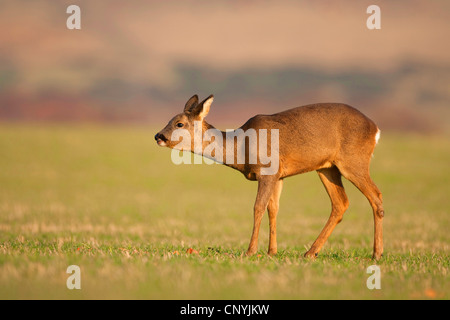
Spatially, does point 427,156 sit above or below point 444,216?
above

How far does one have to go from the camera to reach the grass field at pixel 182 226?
21.9ft

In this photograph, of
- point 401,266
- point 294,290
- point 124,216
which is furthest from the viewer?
point 124,216

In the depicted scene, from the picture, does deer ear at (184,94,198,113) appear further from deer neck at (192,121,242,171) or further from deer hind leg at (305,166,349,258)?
deer hind leg at (305,166,349,258)

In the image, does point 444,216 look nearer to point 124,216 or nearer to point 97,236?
point 124,216

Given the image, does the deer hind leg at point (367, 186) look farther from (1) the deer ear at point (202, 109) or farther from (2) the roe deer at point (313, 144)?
(1) the deer ear at point (202, 109)

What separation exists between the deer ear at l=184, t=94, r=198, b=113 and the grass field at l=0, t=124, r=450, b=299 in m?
2.57

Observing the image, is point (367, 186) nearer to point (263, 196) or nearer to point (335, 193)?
point (335, 193)

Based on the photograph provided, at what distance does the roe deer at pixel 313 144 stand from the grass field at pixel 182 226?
1.09 metres

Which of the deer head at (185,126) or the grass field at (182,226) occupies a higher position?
the deer head at (185,126)

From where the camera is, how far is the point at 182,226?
1877 centimetres

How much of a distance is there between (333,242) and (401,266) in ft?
22.8

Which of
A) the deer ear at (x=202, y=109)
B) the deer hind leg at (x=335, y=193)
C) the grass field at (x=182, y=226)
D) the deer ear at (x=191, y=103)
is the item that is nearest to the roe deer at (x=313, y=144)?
the deer ear at (x=202, y=109)
